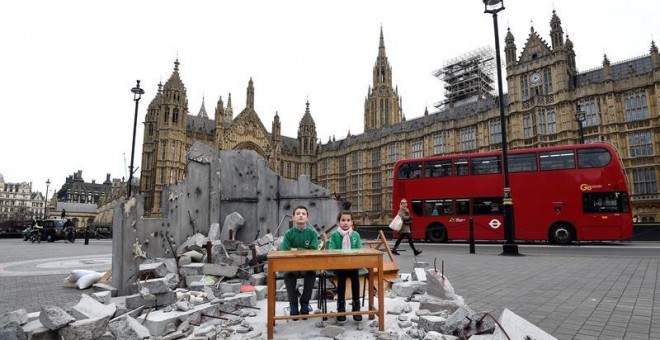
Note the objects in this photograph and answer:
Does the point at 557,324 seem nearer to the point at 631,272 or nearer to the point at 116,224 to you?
the point at 631,272

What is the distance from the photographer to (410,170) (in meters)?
20.5

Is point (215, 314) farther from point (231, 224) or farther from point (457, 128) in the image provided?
point (457, 128)

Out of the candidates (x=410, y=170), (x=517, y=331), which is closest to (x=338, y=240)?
(x=517, y=331)

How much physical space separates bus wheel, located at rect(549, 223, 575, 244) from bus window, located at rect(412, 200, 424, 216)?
21.0 feet

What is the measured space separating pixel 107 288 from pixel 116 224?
1.14 m

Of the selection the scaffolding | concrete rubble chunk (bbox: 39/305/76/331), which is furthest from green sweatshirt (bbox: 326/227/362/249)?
the scaffolding

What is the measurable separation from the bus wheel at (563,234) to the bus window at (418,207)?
21.0ft

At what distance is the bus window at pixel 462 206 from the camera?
18.7 m

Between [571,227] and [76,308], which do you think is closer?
[76,308]

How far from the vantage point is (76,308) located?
392cm

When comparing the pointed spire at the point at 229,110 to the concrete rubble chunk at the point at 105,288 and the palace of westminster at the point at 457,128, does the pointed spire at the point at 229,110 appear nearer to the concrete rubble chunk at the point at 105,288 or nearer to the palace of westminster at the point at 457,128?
the palace of westminster at the point at 457,128

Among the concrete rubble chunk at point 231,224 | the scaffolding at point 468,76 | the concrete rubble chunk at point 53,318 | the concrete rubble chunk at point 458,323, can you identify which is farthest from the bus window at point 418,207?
the scaffolding at point 468,76

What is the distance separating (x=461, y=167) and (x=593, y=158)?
5899 millimetres

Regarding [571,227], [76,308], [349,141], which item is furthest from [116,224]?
[349,141]
